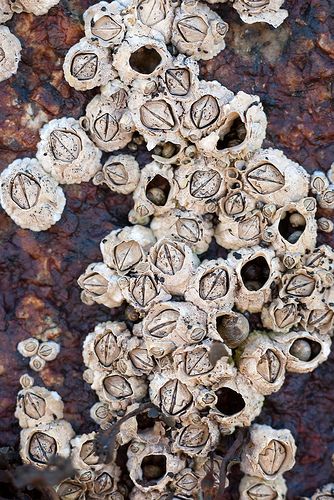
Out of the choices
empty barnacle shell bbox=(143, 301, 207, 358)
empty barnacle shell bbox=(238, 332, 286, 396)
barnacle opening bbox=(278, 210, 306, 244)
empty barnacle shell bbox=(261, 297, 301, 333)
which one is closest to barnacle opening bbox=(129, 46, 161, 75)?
barnacle opening bbox=(278, 210, 306, 244)

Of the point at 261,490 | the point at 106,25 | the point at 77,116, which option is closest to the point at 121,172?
the point at 77,116

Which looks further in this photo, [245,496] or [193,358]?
[245,496]

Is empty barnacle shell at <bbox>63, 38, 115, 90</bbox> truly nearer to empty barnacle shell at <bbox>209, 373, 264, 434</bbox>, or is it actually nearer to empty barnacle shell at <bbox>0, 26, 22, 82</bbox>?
empty barnacle shell at <bbox>0, 26, 22, 82</bbox>

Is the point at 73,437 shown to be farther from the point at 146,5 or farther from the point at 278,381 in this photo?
the point at 146,5

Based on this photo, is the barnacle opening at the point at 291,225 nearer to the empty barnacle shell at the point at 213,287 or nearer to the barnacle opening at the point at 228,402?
the empty barnacle shell at the point at 213,287

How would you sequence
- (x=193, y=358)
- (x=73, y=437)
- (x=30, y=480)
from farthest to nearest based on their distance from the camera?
(x=73, y=437), (x=193, y=358), (x=30, y=480)

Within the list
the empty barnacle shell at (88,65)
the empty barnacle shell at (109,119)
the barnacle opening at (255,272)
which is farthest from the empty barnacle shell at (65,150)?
the barnacle opening at (255,272)

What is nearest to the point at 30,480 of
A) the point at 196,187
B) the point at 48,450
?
the point at 48,450
